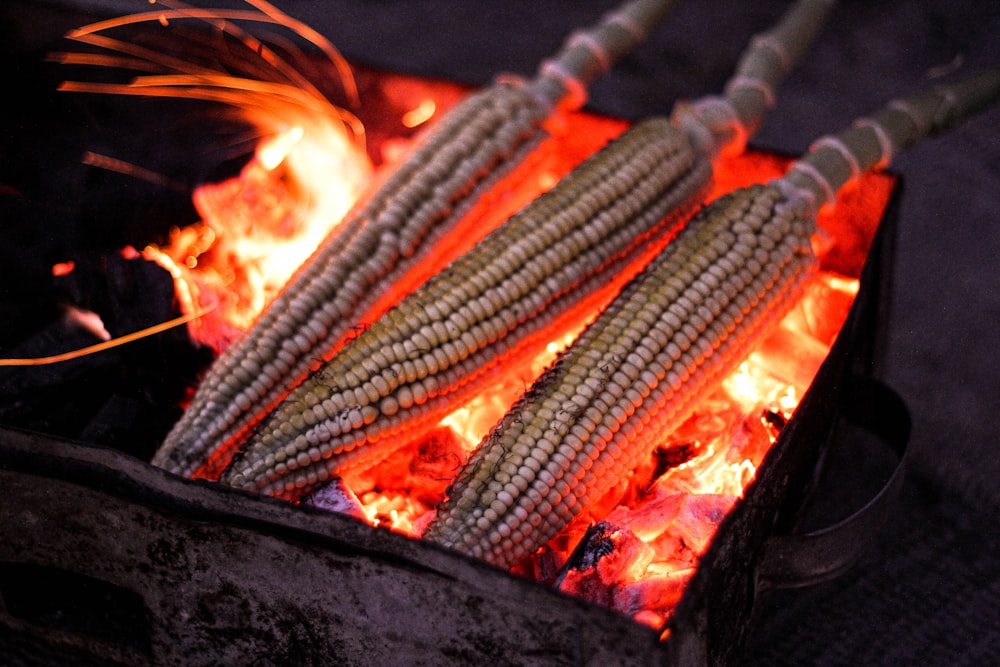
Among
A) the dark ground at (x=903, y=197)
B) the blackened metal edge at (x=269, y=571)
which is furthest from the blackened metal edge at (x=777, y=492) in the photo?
the dark ground at (x=903, y=197)

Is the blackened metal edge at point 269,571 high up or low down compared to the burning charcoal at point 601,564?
up

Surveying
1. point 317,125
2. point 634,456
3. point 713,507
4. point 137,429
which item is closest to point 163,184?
point 317,125

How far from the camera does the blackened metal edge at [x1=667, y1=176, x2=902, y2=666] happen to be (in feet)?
4.63

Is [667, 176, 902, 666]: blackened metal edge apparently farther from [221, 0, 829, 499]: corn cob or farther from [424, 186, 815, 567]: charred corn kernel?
[221, 0, 829, 499]: corn cob

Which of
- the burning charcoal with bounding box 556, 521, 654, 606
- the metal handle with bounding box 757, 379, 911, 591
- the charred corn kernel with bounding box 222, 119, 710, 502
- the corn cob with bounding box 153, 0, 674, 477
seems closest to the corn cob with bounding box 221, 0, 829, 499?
the charred corn kernel with bounding box 222, 119, 710, 502

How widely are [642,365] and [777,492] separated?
0.37 metres

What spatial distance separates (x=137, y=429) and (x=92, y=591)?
1.36 ft

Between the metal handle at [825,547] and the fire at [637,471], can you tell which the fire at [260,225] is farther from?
the metal handle at [825,547]

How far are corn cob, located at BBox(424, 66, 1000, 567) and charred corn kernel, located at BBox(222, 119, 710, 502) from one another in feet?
0.44

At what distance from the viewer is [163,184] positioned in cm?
244

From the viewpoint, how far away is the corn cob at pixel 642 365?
163cm

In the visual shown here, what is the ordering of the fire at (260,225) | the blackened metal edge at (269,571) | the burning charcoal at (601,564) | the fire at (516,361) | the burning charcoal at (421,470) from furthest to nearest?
the fire at (260,225), the burning charcoal at (421,470), the fire at (516,361), the burning charcoal at (601,564), the blackened metal edge at (269,571)

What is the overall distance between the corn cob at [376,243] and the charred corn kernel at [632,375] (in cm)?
47

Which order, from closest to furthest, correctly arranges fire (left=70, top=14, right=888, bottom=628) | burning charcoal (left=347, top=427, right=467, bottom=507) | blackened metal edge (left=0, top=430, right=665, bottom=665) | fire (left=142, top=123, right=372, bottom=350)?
blackened metal edge (left=0, top=430, right=665, bottom=665)
fire (left=70, top=14, right=888, bottom=628)
burning charcoal (left=347, top=427, right=467, bottom=507)
fire (left=142, top=123, right=372, bottom=350)
